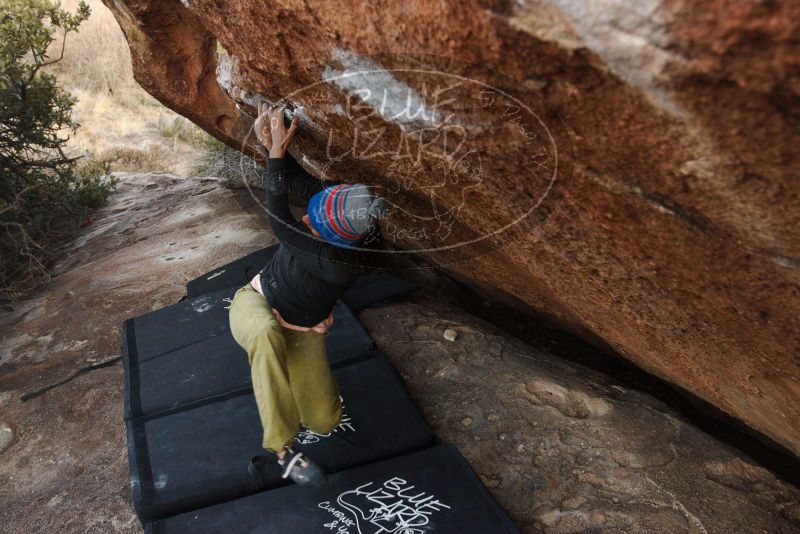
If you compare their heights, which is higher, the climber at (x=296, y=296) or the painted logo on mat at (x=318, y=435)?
the climber at (x=296, y=296)

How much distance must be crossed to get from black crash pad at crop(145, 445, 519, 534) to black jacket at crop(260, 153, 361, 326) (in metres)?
0.66

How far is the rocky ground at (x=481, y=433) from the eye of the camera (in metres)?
2.36

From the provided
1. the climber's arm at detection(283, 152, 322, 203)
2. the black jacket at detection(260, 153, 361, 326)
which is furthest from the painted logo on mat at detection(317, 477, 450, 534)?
the climber's arm at detection(283, 152, 322, 203)

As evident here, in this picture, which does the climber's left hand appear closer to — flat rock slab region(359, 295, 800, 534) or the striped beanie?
the striped beanie

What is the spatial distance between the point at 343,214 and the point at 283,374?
662mm

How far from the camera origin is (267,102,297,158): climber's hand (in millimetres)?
2457

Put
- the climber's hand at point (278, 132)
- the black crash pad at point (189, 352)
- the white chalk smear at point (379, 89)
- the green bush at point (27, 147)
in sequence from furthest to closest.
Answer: the green bush at point (27, 147)
the black crash pad at point (189, 352)
the climber's hand at point (278, 132)
the white chalk smear at point (379, 89)

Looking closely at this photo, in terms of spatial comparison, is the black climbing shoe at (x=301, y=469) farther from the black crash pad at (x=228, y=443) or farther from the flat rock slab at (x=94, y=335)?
the flat rock slab at (x=94, y=335)

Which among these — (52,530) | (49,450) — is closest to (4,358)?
(49,450)

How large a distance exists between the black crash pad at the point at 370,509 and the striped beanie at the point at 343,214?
93 centimetres

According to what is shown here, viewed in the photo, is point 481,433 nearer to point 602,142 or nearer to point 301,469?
point 301,469

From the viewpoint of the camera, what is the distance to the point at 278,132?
99.4 inches

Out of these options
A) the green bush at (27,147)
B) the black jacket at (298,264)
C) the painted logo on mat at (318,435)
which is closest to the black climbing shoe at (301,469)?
the painted logo on mat at (318,435)

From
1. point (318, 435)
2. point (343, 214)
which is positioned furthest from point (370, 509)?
point (343, 214)
